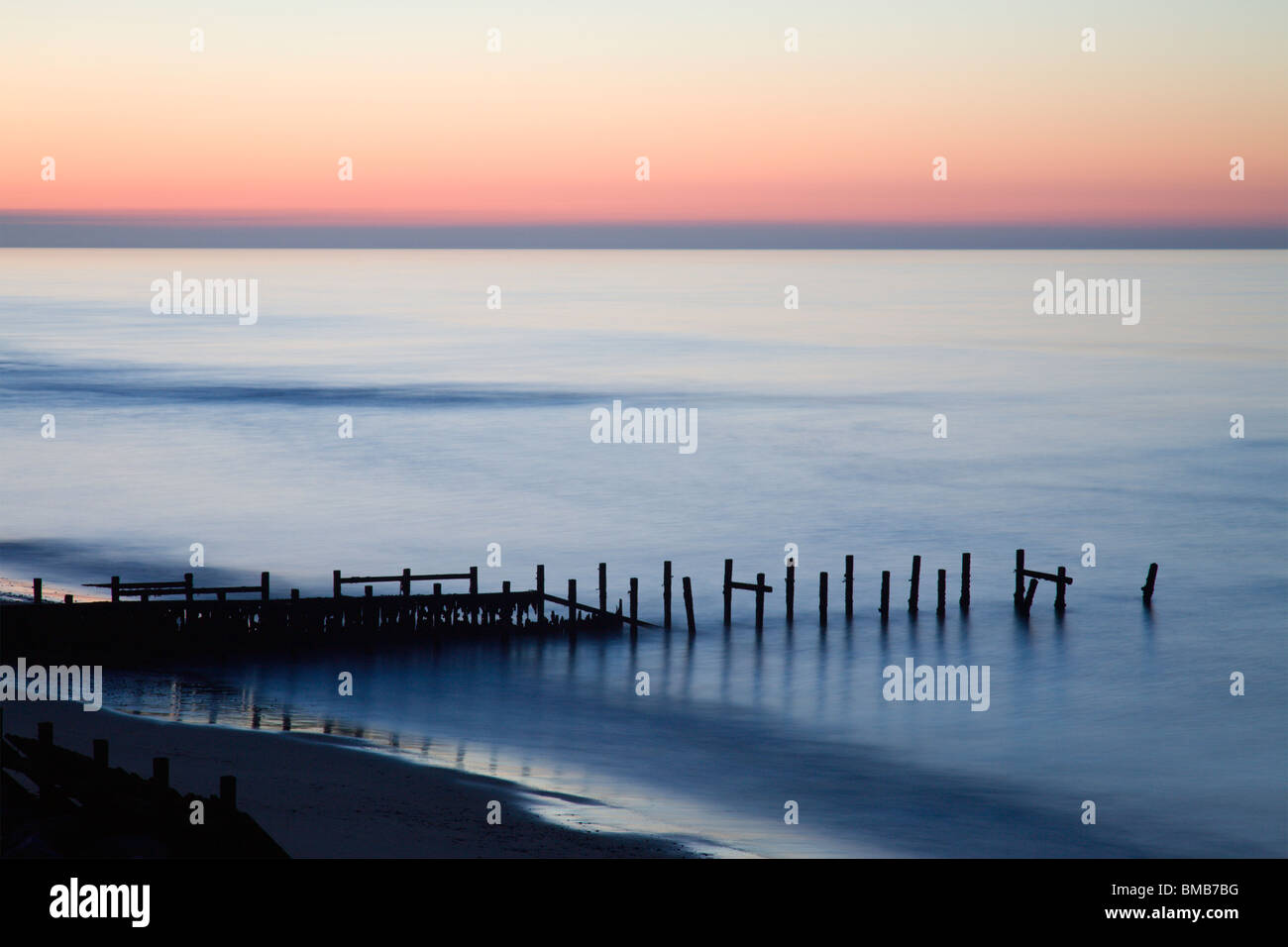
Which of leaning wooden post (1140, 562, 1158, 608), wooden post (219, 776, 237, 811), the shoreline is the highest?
wooden post (219, 776, 237, 811)

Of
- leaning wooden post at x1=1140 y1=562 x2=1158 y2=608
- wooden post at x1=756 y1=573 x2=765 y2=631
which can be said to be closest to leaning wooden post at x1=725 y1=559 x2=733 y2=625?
wooden post at x1=756 y1=573 x2=765 y2=631

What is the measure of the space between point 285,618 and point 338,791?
8.13 metres

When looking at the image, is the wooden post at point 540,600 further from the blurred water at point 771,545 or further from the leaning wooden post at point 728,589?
the leaning wooden post at point 728,589

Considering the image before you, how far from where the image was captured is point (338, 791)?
17.2 meters

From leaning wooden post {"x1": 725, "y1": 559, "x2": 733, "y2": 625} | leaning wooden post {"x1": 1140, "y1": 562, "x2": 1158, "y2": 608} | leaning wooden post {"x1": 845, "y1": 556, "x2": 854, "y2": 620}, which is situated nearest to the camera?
leaning wooden post {"x1": 725, "y1": 559, "x2": 733, "y2": 625}

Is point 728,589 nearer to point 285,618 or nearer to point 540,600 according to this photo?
point 540,600

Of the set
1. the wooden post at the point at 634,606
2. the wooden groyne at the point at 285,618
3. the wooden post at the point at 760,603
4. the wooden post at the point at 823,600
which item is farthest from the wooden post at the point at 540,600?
the wooden post at the point at 823,600

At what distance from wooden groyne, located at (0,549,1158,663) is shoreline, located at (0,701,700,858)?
10.2 ft

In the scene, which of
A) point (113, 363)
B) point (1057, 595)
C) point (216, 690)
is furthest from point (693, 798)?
point (113, 363)

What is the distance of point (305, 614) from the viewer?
82.2ft

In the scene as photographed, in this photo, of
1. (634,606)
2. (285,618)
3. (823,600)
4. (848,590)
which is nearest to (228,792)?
(285,618)

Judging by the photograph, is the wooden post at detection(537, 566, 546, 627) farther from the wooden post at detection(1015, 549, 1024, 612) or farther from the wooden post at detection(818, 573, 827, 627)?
A: the wooden post at detection(1015, 549, 1024, 612)

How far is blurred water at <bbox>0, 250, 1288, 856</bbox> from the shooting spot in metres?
21.0
